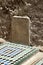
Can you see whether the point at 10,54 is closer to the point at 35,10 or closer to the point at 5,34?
the point at 5,34

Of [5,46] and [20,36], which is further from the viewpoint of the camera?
[20,36]

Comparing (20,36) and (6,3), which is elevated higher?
(6,3)

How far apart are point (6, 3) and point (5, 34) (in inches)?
33.8

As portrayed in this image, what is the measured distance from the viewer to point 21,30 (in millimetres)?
3748

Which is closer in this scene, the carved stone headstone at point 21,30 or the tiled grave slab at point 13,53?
the tiled grave slab at point 13,53

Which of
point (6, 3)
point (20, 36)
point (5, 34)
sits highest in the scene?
point (6, 3)

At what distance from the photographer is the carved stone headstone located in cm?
368

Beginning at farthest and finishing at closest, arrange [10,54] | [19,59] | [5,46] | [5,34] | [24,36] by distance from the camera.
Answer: [5,34], [24,36], [5,46], [10,54], [19,59]

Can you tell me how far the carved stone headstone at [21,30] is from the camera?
368cm

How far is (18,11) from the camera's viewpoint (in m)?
4.72

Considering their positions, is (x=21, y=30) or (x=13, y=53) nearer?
(x=13, y=53)

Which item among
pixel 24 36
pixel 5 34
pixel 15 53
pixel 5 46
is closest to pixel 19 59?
pixel 15 53

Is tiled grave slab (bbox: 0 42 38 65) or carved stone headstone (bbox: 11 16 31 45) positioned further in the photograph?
carved stone headstone (bbox: 11 16 31 45)

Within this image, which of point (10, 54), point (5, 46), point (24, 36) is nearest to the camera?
point (10, 54)
